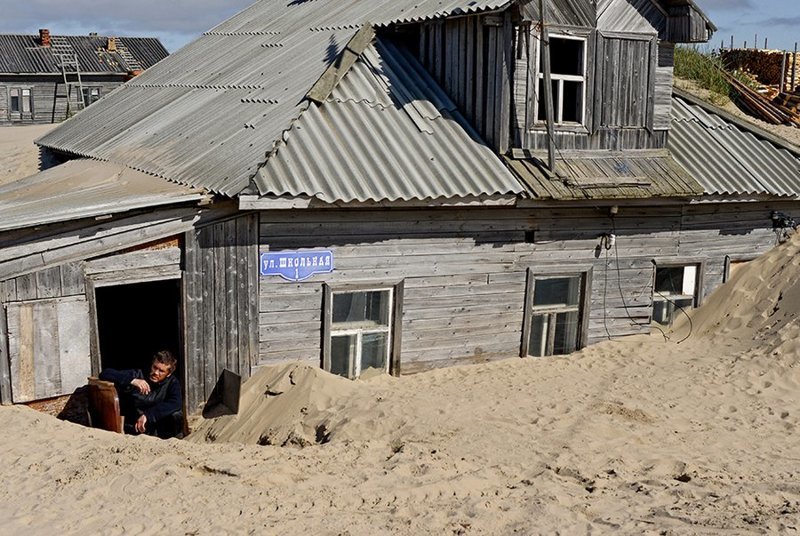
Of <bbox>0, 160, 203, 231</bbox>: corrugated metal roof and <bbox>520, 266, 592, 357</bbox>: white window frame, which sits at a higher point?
<bbox>0, 160, 203, 231</bbox>: corrugated metal roof

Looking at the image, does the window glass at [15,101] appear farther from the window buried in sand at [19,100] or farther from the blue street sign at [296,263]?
the blue street sign at [296,263]

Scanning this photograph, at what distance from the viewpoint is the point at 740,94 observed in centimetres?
2945

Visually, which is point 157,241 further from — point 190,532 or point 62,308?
point 190,532

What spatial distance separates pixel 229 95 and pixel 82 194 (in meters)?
4.04

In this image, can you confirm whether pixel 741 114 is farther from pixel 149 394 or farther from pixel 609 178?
pixel 149 394

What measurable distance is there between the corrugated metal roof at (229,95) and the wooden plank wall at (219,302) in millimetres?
641

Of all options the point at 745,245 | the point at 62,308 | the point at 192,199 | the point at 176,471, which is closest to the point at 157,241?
the point at 192,199

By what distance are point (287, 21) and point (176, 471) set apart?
12.3 meters

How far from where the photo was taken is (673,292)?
48.1 feet

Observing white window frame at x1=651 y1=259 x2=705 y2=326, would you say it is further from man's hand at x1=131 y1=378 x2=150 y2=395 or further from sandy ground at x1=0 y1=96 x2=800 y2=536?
man's hand at x1=131 y1=378 x2=150 y2=395

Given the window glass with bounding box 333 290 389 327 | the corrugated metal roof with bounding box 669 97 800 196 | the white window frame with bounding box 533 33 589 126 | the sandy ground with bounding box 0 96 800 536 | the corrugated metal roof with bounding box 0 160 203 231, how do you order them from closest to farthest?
the sandy ground with bounding box 0 96 800 536
the corrugated metal roof with bounding box 0 160 203 231
the window glass with bounding box 333 290 389 327
the white window frame with bounding box 533 33 589 126
the corrugated metal roof with bounding box 669 97 800 196

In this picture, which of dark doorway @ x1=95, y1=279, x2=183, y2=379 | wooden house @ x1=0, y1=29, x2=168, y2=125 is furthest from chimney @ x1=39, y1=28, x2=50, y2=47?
dark doorway @ x1=95, y1=279, x2=183, y2=379

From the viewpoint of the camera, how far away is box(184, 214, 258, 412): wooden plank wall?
35.7 feet

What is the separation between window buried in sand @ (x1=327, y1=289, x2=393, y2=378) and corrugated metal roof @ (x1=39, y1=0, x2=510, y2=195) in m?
2.30
